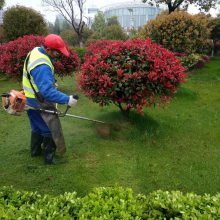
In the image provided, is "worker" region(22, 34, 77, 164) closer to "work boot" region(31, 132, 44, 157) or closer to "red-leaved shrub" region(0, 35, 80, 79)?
"work boot" region(31, 132, 44, 157)

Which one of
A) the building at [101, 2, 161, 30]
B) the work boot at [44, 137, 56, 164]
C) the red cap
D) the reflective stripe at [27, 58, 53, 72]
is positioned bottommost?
the work boot at [44, 137, 56, 164]

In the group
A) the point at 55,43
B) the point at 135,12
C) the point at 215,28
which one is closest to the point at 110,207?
the point at 55,43

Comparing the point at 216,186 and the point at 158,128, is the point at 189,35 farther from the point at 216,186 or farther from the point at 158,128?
the point at 216,186

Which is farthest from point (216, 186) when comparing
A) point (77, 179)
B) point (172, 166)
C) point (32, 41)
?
point (32, 41)

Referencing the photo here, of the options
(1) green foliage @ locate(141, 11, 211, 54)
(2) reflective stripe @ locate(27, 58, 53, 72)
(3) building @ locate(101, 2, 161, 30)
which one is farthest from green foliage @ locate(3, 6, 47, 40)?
(3) building @ locate(101, 2, 161, 30)

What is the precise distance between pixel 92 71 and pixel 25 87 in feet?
6.10

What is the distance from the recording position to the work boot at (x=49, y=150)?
18.1ft

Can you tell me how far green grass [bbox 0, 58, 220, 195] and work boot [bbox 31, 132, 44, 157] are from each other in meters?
0.13

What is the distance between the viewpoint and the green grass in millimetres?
5082

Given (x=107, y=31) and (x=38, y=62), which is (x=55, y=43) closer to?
(x=38, y=62)

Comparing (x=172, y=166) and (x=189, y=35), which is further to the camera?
(x=189, y=35)

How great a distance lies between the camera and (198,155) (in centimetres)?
609

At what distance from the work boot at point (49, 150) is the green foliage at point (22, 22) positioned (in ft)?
40.8

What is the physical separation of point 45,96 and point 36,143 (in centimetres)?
111
